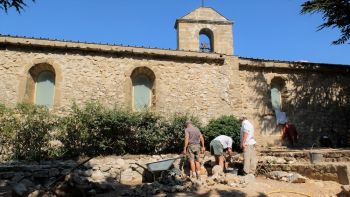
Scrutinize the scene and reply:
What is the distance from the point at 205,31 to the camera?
65.2 feet

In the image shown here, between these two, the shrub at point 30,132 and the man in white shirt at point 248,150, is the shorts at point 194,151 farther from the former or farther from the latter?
the shrub at point 30,132

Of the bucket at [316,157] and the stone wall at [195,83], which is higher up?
the stone wall at [195,83]

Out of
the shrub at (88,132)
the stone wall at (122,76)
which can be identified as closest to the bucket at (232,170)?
the shrub at (88,132)

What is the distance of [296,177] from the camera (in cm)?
906

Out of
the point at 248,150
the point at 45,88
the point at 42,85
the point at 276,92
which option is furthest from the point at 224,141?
the point at 42,85

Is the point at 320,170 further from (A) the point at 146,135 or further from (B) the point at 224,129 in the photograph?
(A) the point at 146,135

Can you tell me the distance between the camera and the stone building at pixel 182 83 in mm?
13977

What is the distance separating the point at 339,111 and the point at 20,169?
14133mm

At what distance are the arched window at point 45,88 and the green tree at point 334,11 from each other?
10954mm

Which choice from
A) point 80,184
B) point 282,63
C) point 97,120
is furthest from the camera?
point 282,63

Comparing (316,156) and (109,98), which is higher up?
(109,98)

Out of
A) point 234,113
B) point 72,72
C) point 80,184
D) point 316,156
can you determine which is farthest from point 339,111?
point 80,184

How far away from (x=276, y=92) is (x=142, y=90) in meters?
6.43

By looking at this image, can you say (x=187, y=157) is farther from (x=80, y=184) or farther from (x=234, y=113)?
(x=234, y=113)
